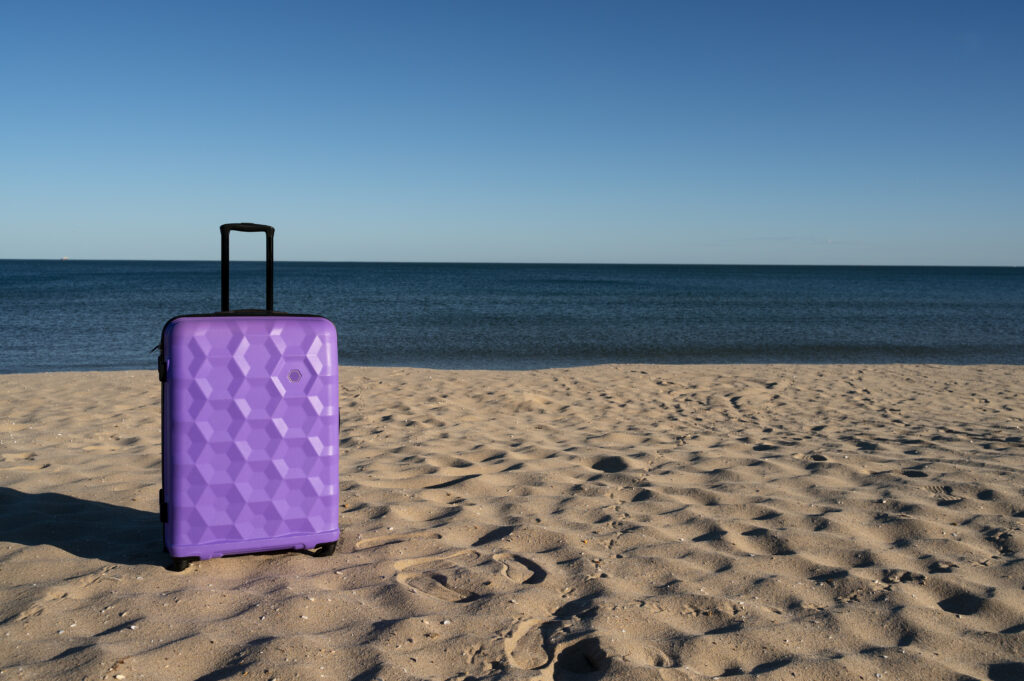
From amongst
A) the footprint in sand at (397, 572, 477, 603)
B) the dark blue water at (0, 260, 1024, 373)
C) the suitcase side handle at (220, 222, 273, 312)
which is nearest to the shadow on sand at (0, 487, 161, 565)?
the footprint in sand at (397, 572, 477, 603)

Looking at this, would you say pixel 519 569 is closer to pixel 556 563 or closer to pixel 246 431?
pixel 556 563

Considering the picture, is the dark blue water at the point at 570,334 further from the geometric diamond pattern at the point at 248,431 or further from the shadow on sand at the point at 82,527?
the geometric diamond pattern at the point at 248,431

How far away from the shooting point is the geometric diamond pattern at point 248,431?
271 centimetres

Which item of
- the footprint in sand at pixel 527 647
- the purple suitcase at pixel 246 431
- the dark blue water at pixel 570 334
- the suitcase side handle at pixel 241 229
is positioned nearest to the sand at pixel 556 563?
the footprint in sand at pixel 527 647

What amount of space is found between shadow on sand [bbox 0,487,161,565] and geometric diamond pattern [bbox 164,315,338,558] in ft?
1.68

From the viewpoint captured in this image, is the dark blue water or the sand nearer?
the sand

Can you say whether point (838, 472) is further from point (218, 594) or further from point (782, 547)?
point (218, 594)

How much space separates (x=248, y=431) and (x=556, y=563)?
1.51m

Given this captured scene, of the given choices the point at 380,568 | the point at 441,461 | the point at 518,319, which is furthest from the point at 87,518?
the point at 518,319

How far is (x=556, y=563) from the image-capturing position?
3102 millimetres

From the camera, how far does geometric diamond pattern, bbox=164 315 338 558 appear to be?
2.71 metres

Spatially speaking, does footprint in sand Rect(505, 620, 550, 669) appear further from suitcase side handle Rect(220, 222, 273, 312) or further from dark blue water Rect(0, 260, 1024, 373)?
dark blue water Rect(0, 260, 1024, 373)

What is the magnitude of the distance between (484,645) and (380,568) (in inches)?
32.8

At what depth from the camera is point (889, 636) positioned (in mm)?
2471
